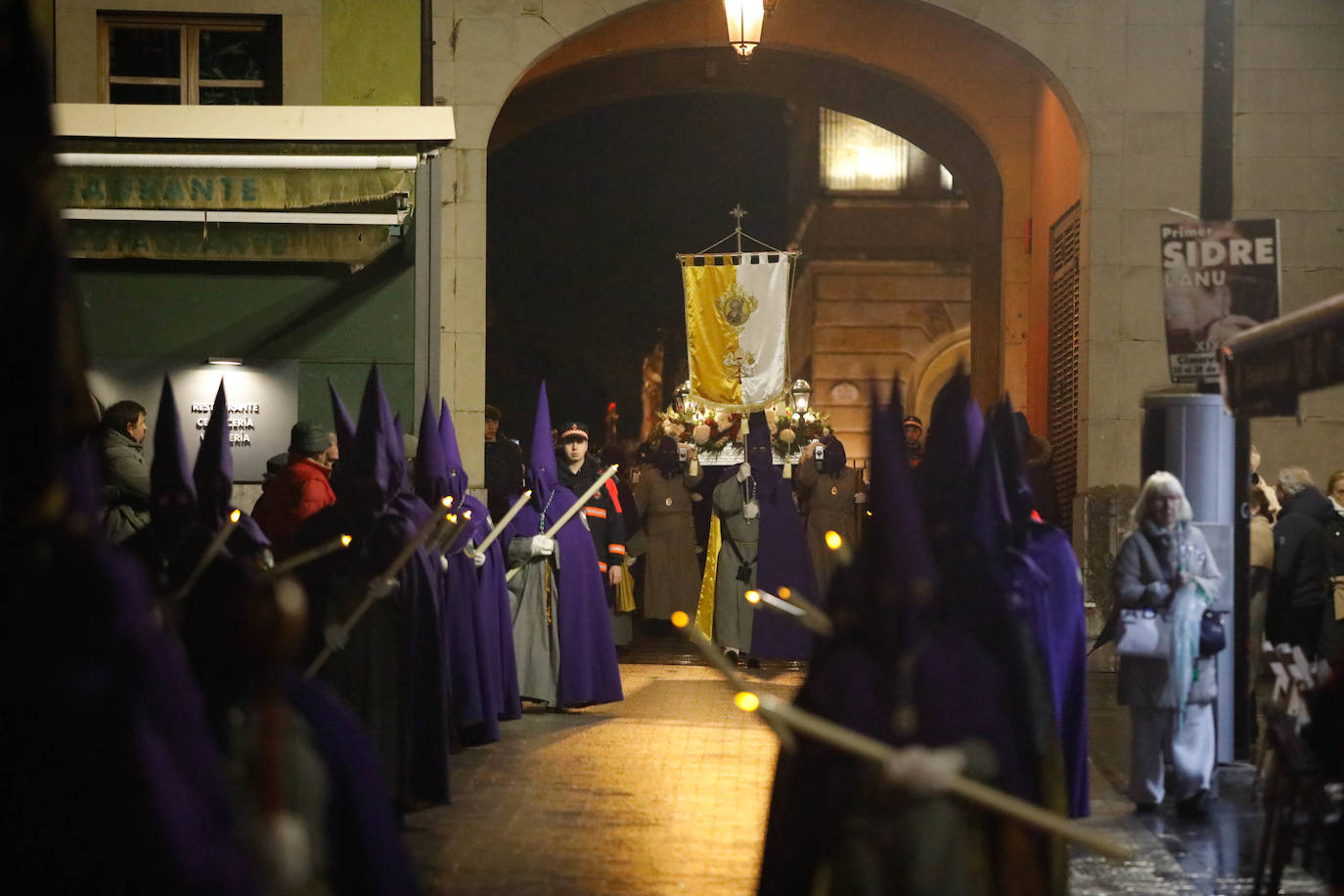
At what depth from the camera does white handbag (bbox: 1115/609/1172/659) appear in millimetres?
10125

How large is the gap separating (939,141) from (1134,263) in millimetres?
6372

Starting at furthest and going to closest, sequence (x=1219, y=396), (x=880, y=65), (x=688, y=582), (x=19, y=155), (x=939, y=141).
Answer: (x=939, y=141)
(x=880, y=65)
(x=688, y=582)
(x=1219, y=396)
(x=19, y=155)

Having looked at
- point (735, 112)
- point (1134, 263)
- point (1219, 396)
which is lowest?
point (1219, 396)

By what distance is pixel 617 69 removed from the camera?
72.1ft

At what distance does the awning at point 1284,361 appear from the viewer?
884cm

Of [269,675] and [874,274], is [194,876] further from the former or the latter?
[874,274]

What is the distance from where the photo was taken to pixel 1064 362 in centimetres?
1952

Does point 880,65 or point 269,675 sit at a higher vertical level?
point 880,65

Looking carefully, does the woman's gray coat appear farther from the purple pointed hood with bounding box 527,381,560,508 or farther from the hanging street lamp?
the hanging street lamp

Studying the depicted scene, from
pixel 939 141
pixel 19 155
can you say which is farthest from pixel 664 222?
pixel 19 155

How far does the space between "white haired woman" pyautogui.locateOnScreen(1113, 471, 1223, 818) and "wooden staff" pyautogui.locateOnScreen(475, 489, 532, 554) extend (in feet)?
14.6

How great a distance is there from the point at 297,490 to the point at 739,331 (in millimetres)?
9712

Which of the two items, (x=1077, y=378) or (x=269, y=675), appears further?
(x=1077, y=378)

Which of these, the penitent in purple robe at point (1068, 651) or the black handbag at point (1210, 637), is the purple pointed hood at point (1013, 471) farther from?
the black handbag at point (1210, 637)
